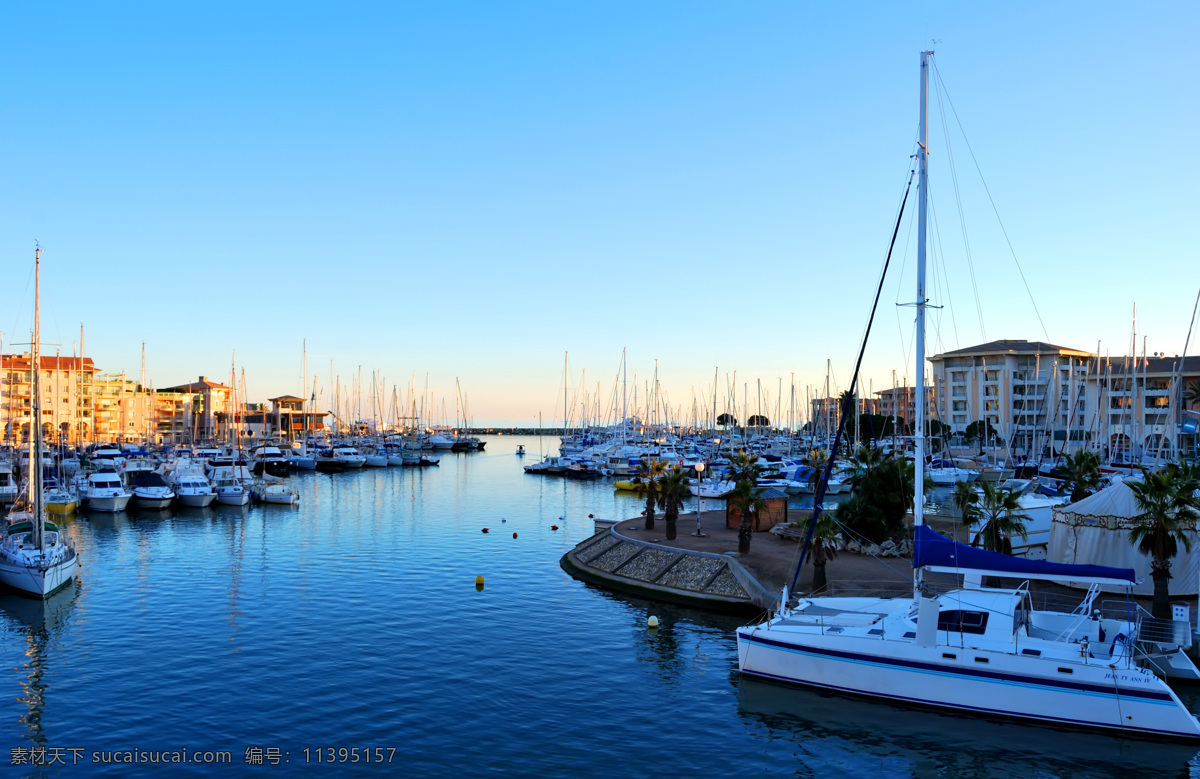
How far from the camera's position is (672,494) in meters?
49.2

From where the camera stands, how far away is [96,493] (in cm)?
7894

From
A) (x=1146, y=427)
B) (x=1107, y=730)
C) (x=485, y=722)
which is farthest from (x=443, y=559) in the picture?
(x=1146, y=427)

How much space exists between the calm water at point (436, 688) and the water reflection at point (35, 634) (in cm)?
13

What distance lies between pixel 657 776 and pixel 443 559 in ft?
114

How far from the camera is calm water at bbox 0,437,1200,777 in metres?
22.5

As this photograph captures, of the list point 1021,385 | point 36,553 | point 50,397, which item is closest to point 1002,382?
point 1021,385

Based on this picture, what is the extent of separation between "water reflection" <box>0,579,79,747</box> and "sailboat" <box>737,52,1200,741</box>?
74.2 feet

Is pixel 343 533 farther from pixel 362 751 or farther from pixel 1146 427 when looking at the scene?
pixel 1146 427

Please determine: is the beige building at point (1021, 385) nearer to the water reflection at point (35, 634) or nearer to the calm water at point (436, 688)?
the calm water at point (436, 688)

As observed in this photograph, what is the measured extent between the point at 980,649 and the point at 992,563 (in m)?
3.08

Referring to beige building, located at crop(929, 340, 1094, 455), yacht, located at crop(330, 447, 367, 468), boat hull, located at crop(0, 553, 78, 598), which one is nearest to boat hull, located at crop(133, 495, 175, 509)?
boat hull, located at crop(0, 553, 78, 598)

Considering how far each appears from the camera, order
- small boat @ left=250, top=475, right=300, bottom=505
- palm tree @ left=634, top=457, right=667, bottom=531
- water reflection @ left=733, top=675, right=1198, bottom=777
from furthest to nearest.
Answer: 1. small boat @ left=250, top=475, right=300, bottom=505
2. palm tree @ left=634, top=457, right=667, bottom=531
3. water reflection @ left=733, top=675, right=1198, bottom=777

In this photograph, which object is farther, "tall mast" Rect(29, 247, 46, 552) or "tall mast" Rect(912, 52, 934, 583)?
"tall mast" Rect(29, 247, 46, 552)

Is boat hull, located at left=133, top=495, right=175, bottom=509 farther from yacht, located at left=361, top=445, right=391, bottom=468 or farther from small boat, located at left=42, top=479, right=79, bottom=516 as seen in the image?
yacht, located at left=361, top=445, right=391, bottom=468
